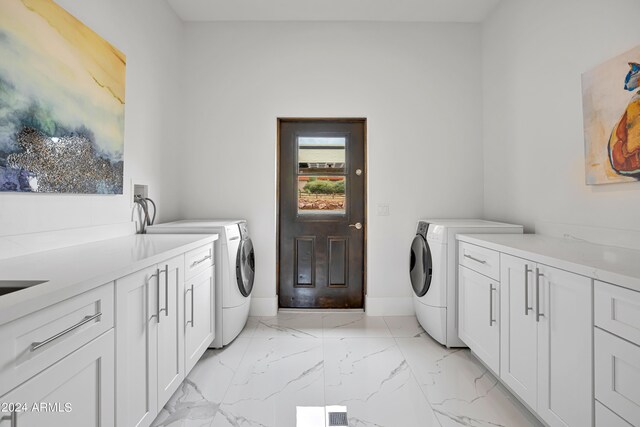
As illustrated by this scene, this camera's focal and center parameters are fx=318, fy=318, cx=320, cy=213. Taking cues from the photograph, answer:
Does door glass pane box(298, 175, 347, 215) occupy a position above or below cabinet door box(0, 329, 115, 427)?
above

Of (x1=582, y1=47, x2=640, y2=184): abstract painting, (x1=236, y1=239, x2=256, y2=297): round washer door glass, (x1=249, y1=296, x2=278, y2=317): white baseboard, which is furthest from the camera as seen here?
A: (x1=249, y1=296, x2=278, y2=317): white baseboard

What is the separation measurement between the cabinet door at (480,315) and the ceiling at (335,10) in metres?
2.35

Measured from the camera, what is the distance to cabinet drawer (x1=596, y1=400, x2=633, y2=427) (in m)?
1.09

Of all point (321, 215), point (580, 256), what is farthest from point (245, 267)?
point (580, 256)

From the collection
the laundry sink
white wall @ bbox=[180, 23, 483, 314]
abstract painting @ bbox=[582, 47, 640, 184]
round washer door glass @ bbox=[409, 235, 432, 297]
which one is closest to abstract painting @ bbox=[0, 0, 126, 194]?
the laundry sink

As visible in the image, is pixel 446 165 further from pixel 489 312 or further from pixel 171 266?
pixel 171 266

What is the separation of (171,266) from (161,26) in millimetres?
2210

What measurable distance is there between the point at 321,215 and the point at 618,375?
2.44 m

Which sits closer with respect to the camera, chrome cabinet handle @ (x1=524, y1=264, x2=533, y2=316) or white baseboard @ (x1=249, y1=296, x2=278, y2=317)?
chrome cabinet handle @ (x1=524, y1=264, x2=533, y2=316)

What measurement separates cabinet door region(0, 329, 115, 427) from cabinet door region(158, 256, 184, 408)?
0.40 metres

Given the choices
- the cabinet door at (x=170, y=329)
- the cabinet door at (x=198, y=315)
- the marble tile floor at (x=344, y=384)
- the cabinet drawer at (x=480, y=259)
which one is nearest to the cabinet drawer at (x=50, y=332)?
the cabinet door at (x=170, y=329)

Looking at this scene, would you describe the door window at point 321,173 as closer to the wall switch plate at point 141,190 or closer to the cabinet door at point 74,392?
the wall switch plate at point 141,190

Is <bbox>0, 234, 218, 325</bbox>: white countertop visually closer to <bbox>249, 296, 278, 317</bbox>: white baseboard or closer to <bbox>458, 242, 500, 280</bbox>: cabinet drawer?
<bbox>249, 296, 278, 317</bbox>: white baseboard

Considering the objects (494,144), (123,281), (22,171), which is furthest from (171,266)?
(494,144)
